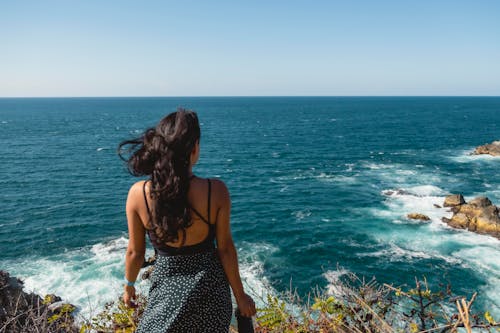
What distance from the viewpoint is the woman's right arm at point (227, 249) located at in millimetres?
3262

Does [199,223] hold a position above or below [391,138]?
above

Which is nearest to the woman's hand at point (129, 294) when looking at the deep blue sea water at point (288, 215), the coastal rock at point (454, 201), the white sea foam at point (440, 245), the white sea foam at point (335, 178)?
the deep blue sea water at point (288, 215)

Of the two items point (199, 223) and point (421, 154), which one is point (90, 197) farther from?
point (421, 154)

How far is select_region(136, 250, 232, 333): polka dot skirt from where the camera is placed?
3453mm

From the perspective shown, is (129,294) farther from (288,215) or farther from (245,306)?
(288,215)

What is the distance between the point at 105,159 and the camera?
64.6 meters

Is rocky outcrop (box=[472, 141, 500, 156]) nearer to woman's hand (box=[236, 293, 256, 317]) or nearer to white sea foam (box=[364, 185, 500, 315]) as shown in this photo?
white sea foam (box=[364, 185, 500, 315])

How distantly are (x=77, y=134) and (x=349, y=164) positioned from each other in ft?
234

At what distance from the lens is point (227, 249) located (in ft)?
11.3

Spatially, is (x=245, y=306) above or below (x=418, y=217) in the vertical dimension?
above

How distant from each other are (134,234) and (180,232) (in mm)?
504

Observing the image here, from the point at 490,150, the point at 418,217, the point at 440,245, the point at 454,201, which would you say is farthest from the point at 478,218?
the point at 490,150

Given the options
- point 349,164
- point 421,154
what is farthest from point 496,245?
point 421,154

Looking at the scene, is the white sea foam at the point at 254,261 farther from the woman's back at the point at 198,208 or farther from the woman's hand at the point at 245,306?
the woman's back at the point at 198,208
